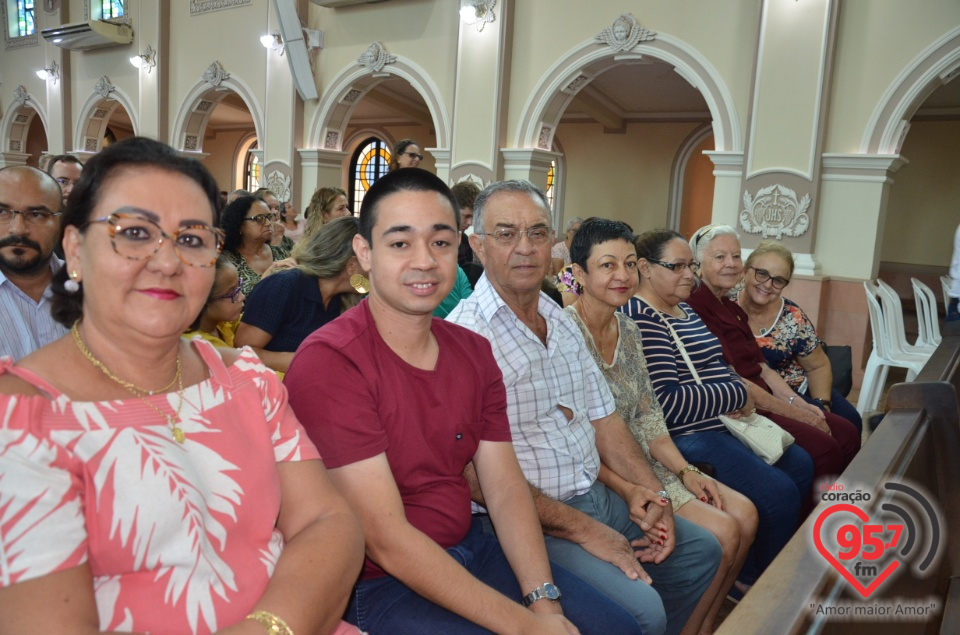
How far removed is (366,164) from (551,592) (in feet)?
45.7

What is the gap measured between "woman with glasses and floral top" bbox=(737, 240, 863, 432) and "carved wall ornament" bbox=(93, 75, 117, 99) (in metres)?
11.5

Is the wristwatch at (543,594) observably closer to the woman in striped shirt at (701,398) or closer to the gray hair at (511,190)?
the gray hair at (511,190)

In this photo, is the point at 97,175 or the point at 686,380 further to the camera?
the point at 686,380

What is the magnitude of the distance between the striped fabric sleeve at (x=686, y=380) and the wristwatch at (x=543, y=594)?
1.19 meters

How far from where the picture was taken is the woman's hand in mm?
2338

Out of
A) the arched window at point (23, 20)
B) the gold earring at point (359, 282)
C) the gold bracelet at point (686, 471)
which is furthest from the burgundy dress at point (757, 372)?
the arched window at point (23, 20)

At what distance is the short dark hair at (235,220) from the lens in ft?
12.1

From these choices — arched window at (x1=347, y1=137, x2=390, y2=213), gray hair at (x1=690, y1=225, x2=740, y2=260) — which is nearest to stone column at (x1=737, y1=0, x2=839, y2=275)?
gray hair at (x1=690, y1=225, x2=740, y2=260)

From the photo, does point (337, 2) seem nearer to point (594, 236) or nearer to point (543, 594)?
point (594, 236)

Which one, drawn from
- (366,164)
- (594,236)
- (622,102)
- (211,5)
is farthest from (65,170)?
(366,164)

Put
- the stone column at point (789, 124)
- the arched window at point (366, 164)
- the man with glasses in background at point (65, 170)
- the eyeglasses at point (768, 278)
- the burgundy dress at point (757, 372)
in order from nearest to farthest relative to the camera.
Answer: the burgundy dress at point (757, 372) → the eyeglasses at point (768, 278) → the man with glasses in background at point (65, 170) → the stone column at point (789, 124) → the arched window at point (366, 164)

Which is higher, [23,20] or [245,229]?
[23,20]

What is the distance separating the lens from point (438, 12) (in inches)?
322

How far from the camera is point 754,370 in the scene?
322 cm
